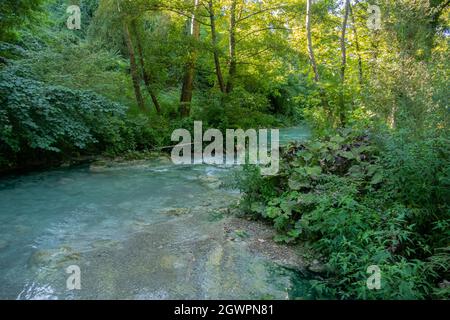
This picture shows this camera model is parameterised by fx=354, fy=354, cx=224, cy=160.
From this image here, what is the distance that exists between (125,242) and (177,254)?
2.52 feet

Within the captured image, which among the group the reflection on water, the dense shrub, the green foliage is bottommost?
the reflection on water

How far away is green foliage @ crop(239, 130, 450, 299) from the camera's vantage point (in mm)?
3256

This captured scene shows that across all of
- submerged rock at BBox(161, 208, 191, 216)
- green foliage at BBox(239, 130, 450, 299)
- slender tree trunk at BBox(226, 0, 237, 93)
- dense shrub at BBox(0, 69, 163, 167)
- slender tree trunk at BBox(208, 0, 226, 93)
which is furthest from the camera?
slender tree trunk at BBox(226, 0, 237, 93)

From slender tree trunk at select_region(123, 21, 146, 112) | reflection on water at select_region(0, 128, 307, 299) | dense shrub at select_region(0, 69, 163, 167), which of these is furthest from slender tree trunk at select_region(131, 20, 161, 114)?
reflection on water at select_region(0, 128, 307, 299)

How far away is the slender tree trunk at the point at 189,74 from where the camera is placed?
12305mm

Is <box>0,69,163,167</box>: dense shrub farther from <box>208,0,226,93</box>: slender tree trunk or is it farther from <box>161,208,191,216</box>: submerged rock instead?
<box>208,0,226,93</box>: slender tree trunk

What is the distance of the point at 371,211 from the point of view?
13.2ft

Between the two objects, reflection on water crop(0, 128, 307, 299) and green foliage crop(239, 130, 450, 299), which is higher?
green foliage crop(239, 130, 450, 299)

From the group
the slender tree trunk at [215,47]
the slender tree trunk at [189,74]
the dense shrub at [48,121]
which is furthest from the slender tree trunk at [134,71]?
the slender tree trunk at [215,47]

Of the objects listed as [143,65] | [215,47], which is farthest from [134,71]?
[215,47]

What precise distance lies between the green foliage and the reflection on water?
0.57 meters

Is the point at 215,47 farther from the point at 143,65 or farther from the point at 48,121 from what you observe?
the point at 48,121
